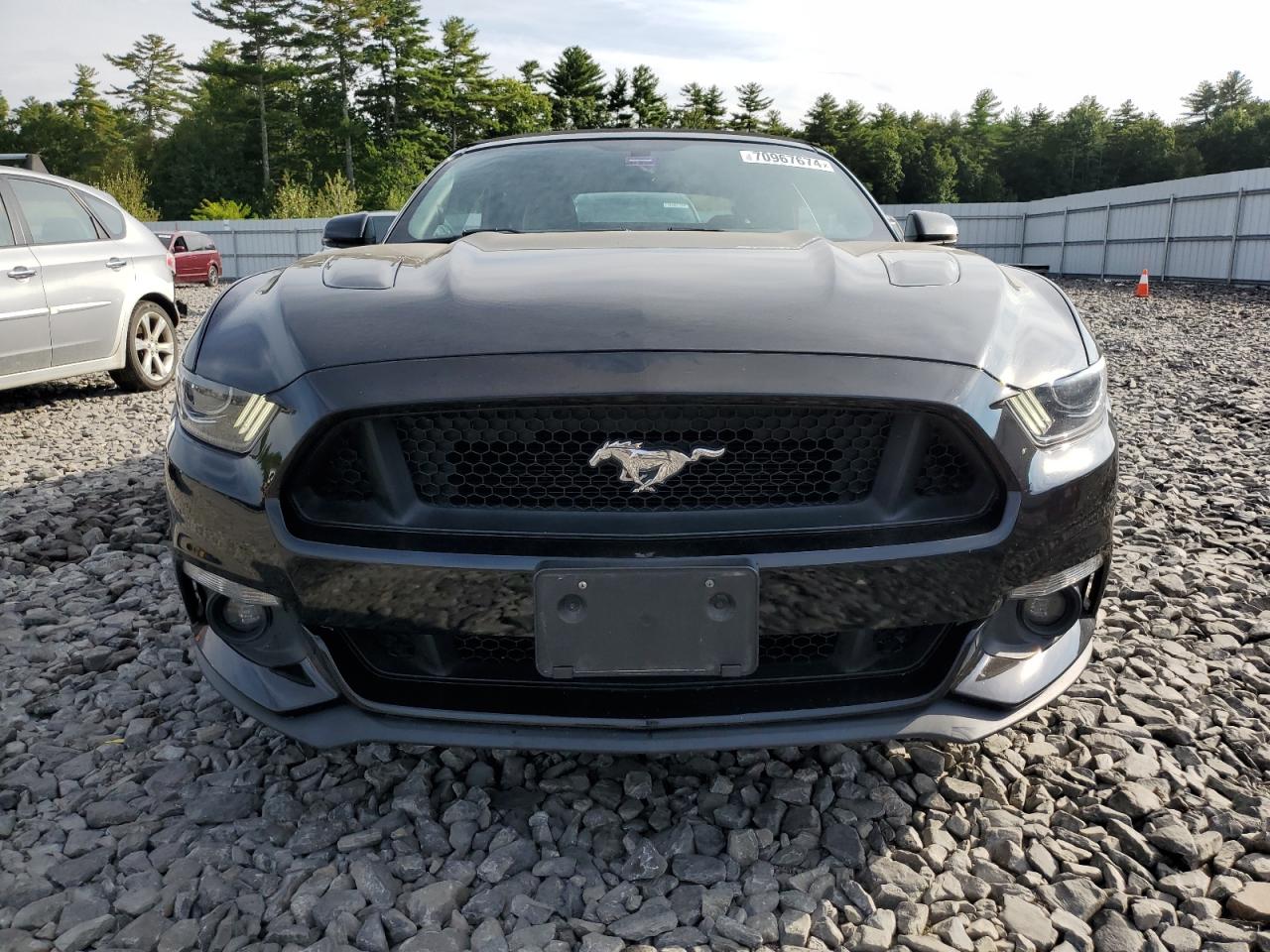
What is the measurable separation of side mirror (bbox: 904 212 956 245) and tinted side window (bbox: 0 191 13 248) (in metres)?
5.33

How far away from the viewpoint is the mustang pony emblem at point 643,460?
159cm

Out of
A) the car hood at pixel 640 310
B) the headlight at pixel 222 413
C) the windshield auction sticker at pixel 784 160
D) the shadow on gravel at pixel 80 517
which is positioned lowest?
the shadow on gravel at pixel 80 517

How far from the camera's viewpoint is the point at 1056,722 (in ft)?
7.42

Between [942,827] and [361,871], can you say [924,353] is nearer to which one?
[942,827]

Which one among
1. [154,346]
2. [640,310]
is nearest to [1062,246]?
[154,346]

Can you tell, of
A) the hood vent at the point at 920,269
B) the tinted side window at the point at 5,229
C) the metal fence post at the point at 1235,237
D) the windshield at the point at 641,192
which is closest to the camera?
the hood vent at the point at 920,269

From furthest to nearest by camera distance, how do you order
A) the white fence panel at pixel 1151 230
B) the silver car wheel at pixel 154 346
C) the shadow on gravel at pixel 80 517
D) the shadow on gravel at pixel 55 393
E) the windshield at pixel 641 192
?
the white fence panel at pixel 1151 230 < the silver car wheel at pixel 154 346 < the shadow on gravel at pixel 55 393 < the shadow on gravel at pixel 80 517 < the windshield at pixel 641 192

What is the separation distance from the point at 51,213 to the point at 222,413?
18.1 feet

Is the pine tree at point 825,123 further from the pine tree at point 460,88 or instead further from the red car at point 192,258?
the red car at point 192,258

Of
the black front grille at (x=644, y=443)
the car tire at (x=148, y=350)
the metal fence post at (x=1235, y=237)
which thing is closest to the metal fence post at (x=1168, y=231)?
the metal fence post at (x=1235, y=237)

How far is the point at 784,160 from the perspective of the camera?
10.4ft

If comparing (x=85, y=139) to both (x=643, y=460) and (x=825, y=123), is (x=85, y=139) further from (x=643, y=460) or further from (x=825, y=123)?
(x=643, y=460)

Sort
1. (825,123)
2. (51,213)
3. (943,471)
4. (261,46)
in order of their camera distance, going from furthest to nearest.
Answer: (825,123)
(261,46)
(51,213)
(943,471)

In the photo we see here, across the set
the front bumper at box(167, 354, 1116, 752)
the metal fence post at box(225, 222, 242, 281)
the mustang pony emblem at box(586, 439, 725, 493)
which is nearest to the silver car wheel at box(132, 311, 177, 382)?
the front bumper at box(167, 354, 1116, 752)
